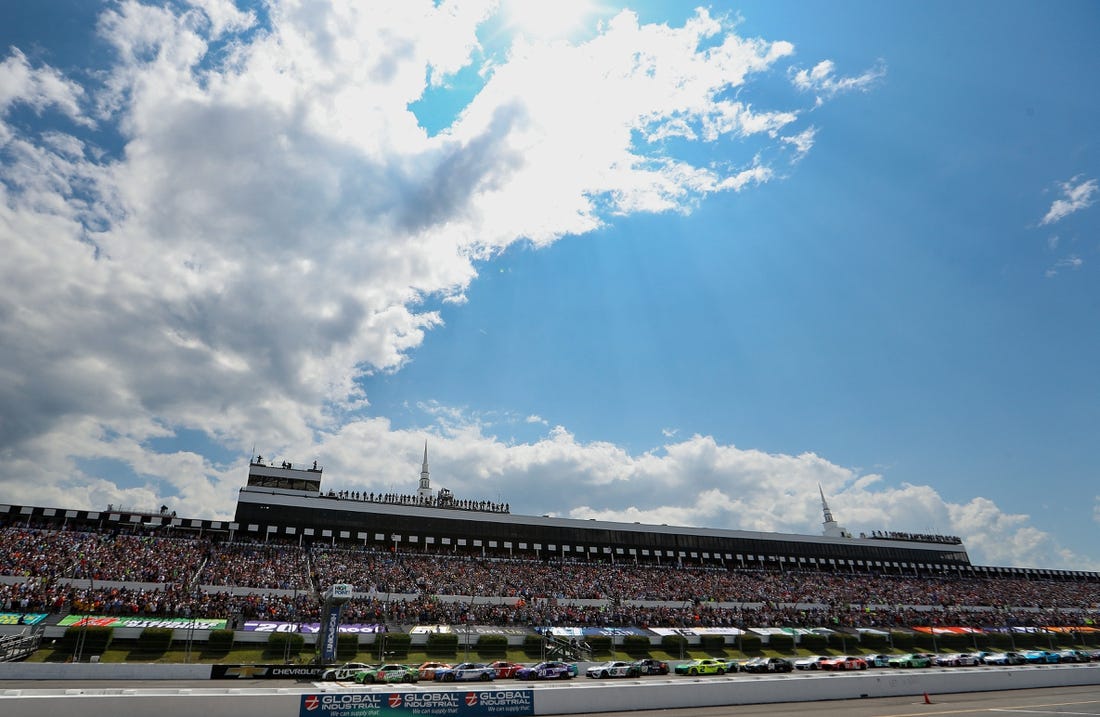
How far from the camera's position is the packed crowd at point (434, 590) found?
4300cm

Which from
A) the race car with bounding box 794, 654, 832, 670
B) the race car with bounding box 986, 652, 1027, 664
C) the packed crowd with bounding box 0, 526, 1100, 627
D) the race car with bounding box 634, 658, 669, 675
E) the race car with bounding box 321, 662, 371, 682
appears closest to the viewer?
the race car with bounding box 321, 662, 371, 682

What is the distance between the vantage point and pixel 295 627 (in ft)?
133

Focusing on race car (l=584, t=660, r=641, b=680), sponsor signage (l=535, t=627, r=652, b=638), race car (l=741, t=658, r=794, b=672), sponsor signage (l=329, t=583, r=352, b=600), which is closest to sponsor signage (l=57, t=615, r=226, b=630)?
sponsor signage (l=329, t=583, r=352, b=600)

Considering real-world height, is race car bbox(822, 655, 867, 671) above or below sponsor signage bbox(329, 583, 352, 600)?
below

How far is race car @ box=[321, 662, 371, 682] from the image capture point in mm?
32969

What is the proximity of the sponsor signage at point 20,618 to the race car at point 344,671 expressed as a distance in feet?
60.7

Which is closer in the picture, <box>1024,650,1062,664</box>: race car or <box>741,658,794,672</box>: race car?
<box>741,658,794,672</box>: race car

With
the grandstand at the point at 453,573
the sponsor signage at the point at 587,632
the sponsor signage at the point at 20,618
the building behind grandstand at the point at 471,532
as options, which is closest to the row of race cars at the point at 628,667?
the sponsor signage at the point at 587,632

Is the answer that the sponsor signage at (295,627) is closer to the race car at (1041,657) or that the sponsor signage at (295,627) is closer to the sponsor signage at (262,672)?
the sponsor signage at (262,672)

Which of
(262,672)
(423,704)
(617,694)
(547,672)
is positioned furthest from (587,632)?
(423,704)

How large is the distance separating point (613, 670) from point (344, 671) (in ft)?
53.3

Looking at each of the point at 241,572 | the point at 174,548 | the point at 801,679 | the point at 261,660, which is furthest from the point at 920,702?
the point at 174,548

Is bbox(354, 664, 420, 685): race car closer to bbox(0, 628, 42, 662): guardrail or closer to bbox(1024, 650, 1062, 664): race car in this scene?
bbox(0, 628, 42, 662): guardrail

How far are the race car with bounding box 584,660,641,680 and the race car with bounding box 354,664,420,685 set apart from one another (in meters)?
11.1
